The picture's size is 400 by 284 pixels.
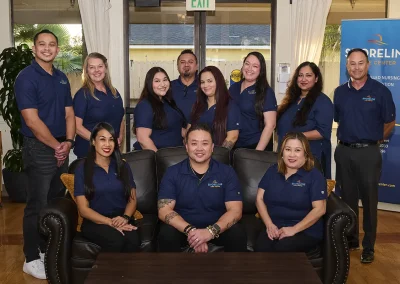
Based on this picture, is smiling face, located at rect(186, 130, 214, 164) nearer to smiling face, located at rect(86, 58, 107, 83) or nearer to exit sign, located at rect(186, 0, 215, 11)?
smiling face, located at rect(86, 58, 107, 83)

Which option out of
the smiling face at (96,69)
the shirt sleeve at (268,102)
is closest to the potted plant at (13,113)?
the smiling face at (96,69)

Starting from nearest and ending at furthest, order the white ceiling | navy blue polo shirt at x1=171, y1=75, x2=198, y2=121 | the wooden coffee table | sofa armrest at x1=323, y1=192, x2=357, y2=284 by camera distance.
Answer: the wooden coffee table → sofa armrest at x1=323, y1=192, x2=357, y2=284 → navy blue polo shirt at x1=171, y1=75, x2=198, y2=121 → the white ceiling

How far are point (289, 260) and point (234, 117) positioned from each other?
6.63ft

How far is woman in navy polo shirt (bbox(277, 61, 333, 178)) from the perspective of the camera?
5.21 metres

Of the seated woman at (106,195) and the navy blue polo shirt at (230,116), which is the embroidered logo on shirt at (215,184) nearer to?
the seated woman at (106,195)

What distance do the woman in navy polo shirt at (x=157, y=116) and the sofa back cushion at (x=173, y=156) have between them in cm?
38

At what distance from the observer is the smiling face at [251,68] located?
5184 mm

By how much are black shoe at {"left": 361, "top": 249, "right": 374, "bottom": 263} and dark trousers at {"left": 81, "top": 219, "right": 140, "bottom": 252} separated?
79.3 inches

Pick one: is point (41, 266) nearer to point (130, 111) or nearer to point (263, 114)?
point (263, 114)

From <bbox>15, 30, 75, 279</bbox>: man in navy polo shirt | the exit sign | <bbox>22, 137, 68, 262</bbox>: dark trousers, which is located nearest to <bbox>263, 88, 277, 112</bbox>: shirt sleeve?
<bbox>15, 30, 75, 279</bbox>: man in navy polo shirt

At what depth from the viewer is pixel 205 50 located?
8.05 m

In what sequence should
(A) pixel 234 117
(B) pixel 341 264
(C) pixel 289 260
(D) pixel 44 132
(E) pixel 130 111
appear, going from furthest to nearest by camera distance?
(E) pixel 130 111 → (A) pixel 234 117 → (D) pixel 44 132 → (B) pixel 341 264 → (C) pixel 289 260

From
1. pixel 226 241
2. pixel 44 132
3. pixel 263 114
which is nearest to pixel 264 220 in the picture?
pixel 226 241

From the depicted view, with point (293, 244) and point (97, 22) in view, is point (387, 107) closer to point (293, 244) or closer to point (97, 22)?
point (293, 244)
